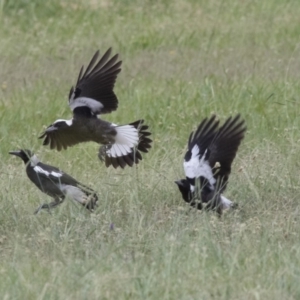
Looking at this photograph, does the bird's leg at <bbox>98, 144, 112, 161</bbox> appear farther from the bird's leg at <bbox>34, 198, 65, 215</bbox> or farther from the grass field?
the bird's leg at <bbox>34, 198, 65, 215</bbox>

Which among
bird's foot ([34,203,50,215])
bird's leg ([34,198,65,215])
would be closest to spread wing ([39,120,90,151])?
bird's leg ([34,198,65,215])

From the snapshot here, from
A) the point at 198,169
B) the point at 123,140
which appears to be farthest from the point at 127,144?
the point at 198,169

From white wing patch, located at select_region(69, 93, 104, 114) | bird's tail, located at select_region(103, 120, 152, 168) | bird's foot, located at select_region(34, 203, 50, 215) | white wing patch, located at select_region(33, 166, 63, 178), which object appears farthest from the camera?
white wing patch, located at select_region(69, 93, 104, 114)

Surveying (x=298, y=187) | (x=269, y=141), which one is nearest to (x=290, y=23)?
(x=269, y=141)

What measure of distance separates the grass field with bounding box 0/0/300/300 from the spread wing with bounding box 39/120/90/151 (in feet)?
0.95

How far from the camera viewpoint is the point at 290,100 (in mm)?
8148

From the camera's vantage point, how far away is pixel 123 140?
6.79 meters

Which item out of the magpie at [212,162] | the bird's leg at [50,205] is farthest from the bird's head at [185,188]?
the bird's leg at [50,205]

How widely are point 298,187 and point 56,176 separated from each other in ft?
4.75

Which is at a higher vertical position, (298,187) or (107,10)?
(298,187)

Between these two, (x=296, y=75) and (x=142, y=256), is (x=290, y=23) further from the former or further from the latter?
(x=142, y=256)

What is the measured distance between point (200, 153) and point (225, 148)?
6.2 inches

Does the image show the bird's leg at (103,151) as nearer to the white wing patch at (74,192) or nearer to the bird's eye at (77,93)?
the bird's eye at (77,93)

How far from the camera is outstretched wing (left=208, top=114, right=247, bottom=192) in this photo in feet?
20.6
